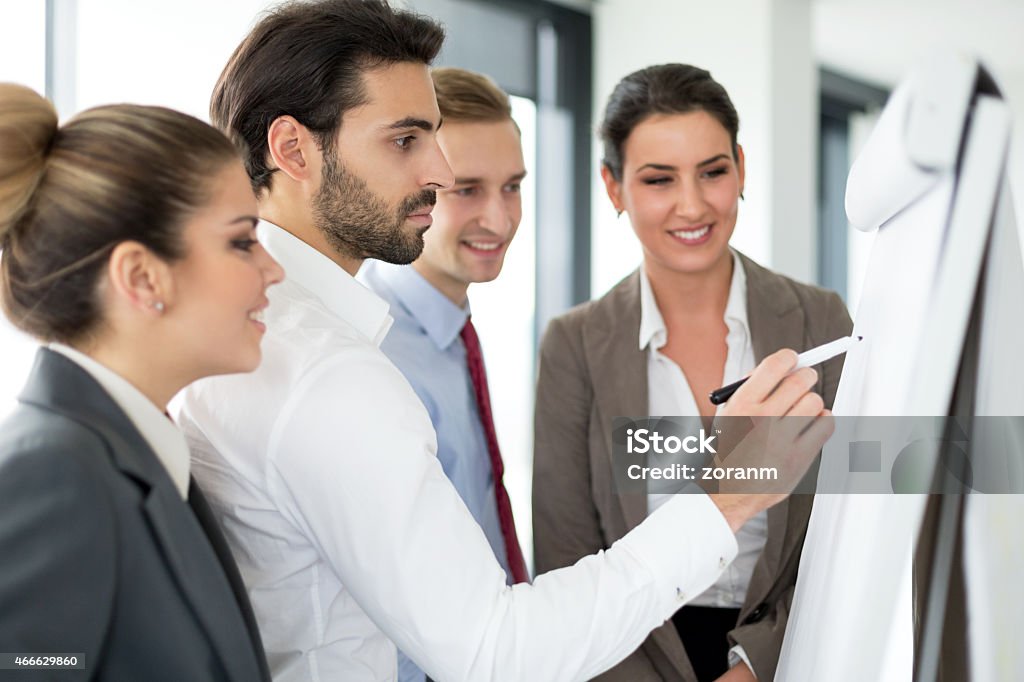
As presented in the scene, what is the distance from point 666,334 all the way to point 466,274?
41cm

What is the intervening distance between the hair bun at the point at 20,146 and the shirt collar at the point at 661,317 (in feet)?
3.32

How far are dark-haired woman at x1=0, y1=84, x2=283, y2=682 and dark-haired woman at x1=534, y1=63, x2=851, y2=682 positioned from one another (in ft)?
2.45

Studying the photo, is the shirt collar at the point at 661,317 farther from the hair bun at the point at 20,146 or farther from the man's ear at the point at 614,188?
the hair bun at the point at 20,146

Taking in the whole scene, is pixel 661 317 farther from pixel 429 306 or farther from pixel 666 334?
pixel 429 306

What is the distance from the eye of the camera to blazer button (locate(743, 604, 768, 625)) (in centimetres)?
145

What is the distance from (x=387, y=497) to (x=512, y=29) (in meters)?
3.04

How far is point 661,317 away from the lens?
1688 millimetres

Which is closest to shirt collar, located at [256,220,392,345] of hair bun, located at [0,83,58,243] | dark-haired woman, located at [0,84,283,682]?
dark-haired woman, located at [0,84,283,682]

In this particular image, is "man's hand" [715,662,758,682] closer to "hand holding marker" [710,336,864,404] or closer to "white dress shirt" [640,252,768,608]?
"white dress shirt" [640,252,768,608]

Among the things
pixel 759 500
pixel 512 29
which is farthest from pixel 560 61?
pixel 759 500

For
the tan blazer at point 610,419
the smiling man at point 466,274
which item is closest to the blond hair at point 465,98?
the smiling man at point 466,274

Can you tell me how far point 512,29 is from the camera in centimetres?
367

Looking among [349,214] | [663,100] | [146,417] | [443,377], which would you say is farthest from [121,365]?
[663,100]

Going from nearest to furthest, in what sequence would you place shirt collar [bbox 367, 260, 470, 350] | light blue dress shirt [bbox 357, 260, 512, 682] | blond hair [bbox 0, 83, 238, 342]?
1. blond hair [bbox 0, 83, 238, 342]
2. light blue dress shirt [bbox 357, 260, 512, 682]
3. shirt collar [bbox 367, 260, 470, 350]
